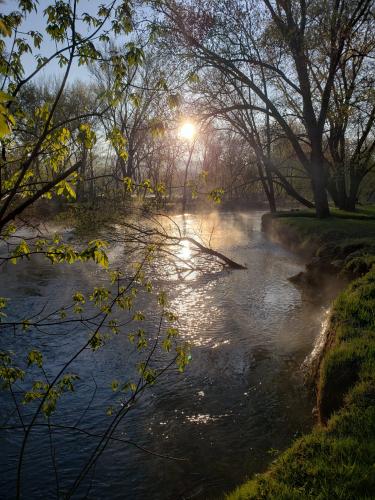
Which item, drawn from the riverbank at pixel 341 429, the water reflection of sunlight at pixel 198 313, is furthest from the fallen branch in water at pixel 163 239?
the riverbank at pixel 341 429

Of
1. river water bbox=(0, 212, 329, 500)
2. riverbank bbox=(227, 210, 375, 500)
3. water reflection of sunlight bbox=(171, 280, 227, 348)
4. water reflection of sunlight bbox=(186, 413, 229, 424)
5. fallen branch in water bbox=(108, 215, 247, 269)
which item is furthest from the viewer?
fallen branch in water bbox=(108, 215, 247, 269)

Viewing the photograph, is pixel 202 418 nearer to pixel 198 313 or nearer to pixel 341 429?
pixel 341 429

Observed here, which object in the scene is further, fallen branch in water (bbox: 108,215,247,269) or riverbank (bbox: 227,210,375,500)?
fallen branch in water (bbox: 108,215,247,269)

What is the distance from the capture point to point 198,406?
688cm

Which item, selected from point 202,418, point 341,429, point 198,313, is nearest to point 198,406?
point 202,418

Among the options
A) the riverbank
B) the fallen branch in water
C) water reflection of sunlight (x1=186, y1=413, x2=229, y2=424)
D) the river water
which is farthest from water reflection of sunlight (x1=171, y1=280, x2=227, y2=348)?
the riverbank

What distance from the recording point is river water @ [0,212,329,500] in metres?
5.29

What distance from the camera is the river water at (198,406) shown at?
529 cm

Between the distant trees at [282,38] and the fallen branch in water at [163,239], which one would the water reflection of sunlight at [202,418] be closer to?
the fallen branch in water at [163,239]

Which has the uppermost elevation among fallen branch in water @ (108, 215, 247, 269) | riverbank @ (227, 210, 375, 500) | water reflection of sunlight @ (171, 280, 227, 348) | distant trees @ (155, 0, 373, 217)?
distant trees @ (155, 0, 373, 217)

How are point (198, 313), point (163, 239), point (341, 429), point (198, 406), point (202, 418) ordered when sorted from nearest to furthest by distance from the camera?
point (341, 429) → point (202, 418) → point (198, 406) → point (198, 313) → point (163, 239)

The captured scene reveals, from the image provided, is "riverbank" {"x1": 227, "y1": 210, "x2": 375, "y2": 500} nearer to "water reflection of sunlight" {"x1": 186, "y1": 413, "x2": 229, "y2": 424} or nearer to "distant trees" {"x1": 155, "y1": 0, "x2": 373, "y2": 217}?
"water reflection of sunlight" {"x1": 186, "y1": 413, "x2": 229, "y2": 424}

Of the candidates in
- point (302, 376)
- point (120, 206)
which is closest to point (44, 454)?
point (302, 376)

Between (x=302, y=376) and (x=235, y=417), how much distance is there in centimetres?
172
